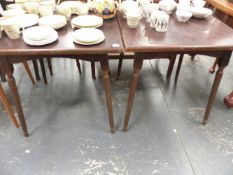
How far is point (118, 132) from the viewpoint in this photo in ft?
5.03

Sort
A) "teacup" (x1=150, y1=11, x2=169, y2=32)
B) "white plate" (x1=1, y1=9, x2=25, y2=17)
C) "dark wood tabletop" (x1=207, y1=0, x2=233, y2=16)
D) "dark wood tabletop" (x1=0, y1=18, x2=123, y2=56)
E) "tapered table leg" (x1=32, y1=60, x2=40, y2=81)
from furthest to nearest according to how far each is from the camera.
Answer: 1. "tapered table leg" (x1=32, y1=60, x2=40, y2=81)
2. "dark wood tabletop" (x1=207, y1=0, x2=233, y2=16)
3. "white plate" (x1=1, y1=9, x2=25, y2=17)
4. "teacup" (x1=150, y1=11, x2=169, y2=32)
5. "dark wood tabletop" (x1=0, y1=18, x2=123, y2=56)

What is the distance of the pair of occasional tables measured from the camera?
1.07 meters

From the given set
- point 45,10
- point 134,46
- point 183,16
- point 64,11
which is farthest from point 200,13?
point 45,10

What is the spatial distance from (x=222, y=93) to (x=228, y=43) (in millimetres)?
900

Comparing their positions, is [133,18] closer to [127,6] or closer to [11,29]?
[127,6]

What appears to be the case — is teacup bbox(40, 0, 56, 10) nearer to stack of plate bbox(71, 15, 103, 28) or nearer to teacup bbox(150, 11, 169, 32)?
stack of plate bbox(71, 15, 103, 28)

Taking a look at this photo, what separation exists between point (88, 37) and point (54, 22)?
266mm

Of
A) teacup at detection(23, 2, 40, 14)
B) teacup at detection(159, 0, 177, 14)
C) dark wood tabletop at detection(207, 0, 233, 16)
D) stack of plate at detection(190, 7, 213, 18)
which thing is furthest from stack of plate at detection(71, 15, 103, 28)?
dark wood tabletop at detection(207, 0, 233, 16)

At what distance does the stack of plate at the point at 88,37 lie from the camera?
1081 millimetres

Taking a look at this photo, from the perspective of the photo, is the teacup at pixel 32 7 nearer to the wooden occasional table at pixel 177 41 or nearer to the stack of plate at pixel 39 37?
the stack of plate at pixel 39 37

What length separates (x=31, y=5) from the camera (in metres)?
1.37

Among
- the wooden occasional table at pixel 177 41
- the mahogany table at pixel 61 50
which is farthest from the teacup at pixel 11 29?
Result: the wooden occasional table at pixel 177 41

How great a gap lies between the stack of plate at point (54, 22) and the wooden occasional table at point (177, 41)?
35 cm

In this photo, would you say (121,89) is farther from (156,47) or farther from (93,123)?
(156,47)
